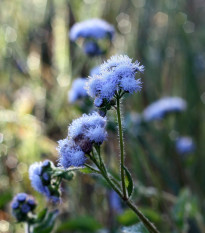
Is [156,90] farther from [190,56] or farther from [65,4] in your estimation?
[65,4]

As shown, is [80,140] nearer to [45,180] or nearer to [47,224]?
Answer: [45,180]

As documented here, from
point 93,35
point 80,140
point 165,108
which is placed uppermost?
point 93,35

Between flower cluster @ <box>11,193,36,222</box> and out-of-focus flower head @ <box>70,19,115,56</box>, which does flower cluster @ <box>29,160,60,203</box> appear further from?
out-of-focus flower head @ <box>70,19,115,56</box>

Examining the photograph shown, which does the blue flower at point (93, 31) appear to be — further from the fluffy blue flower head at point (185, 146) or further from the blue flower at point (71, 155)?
the blue flower at point (71, 155)

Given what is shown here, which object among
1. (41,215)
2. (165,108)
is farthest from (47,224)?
(165,108)

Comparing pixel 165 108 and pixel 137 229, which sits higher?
pixel 165 108

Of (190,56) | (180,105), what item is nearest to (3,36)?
(180,105)
